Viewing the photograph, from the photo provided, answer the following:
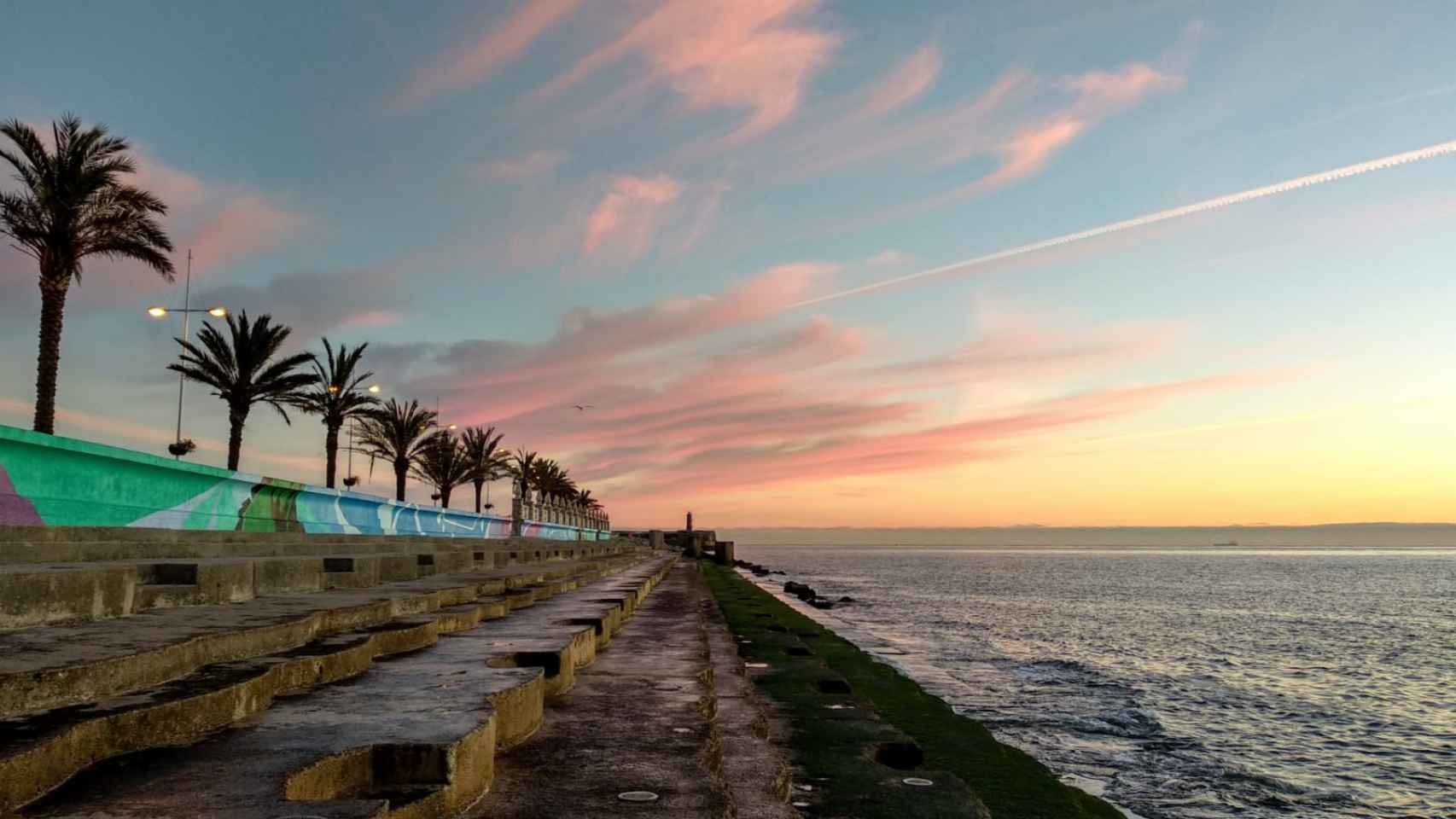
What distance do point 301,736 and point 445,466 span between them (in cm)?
5893

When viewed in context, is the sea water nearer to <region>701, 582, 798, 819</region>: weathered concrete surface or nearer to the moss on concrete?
the moss on concrete

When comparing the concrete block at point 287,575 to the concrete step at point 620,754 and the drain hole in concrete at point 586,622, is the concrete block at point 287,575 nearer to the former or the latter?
the drain hole in concrete at point 586,622

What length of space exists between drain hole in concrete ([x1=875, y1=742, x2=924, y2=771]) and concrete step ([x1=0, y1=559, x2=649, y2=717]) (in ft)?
14.2

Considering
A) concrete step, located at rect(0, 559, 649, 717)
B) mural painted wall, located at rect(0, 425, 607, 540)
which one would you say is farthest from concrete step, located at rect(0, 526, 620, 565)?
concrete step, located at rect(0, 559, 649, 717)

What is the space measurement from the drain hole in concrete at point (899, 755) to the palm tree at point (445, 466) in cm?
5206

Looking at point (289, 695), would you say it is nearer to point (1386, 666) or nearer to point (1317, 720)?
point (1317, 720)

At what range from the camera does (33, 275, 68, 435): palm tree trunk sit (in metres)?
22.9

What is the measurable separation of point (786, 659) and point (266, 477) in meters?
11.8

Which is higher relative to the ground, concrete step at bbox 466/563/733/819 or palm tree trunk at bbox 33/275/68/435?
palm tree trunk at bbox 33/275/68/435

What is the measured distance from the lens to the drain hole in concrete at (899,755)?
25.3 feet

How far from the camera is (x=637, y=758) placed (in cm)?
485

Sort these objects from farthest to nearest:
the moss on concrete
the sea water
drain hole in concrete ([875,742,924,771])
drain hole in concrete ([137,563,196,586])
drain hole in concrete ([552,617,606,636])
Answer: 1. the sea water
2. drain hole in concrete ([552,617,606,636])
3. drain hole in concrete ([875,742,924,771])
4. drain hole in concrete ([137,563,196,586])
5. the moss on concrete

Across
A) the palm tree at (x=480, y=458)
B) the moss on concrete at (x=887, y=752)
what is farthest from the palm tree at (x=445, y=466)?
the moss on concrete at (x=887, y=752)

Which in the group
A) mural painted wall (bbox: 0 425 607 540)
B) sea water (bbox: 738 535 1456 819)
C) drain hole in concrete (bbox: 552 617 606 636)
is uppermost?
mural painted wall (bbox: 0 425 607 540)
